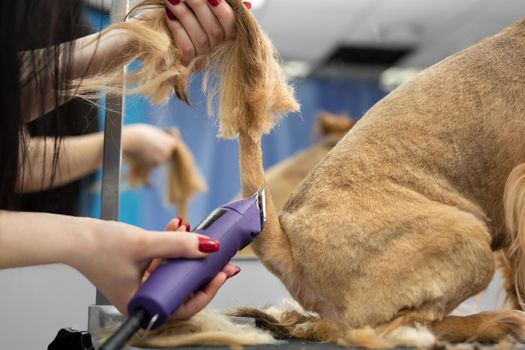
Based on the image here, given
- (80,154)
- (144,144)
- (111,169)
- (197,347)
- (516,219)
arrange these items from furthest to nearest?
(144,144) → (80,154) → (111,169) → (516,219) → (197,347)

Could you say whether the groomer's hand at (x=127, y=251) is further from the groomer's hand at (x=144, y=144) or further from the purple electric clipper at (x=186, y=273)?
the groomer's hand at (x=144, y=144)

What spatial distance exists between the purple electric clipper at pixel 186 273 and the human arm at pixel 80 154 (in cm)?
26

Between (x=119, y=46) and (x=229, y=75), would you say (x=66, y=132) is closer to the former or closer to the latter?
(x=119, y=46)

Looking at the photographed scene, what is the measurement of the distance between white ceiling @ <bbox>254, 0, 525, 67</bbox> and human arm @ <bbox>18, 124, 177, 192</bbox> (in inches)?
94.4

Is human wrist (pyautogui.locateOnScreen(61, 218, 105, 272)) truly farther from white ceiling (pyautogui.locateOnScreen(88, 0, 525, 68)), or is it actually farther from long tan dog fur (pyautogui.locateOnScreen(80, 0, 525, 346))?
white ceiling (pyautogui.locateOnScreen(88, 0, 525, 68))

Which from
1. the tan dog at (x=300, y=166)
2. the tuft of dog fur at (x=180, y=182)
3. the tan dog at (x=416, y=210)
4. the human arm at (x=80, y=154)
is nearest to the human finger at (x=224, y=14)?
the tan dog at (x=416, y=210)

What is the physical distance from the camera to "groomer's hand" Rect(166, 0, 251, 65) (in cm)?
82

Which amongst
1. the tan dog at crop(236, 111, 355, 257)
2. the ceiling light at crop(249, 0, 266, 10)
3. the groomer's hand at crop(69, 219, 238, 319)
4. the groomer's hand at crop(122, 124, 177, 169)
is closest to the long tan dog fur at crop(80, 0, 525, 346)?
the groomer's hand at crop(69, 219, 238, 319)

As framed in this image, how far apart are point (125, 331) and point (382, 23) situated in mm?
3882

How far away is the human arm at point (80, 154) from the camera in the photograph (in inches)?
34.4

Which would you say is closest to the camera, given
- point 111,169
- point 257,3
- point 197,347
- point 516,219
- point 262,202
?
point 197,347

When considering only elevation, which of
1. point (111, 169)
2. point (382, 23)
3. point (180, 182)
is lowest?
point (180, 182)

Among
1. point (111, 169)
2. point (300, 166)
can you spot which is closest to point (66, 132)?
point (111, 169)

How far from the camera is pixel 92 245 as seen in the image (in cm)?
65
